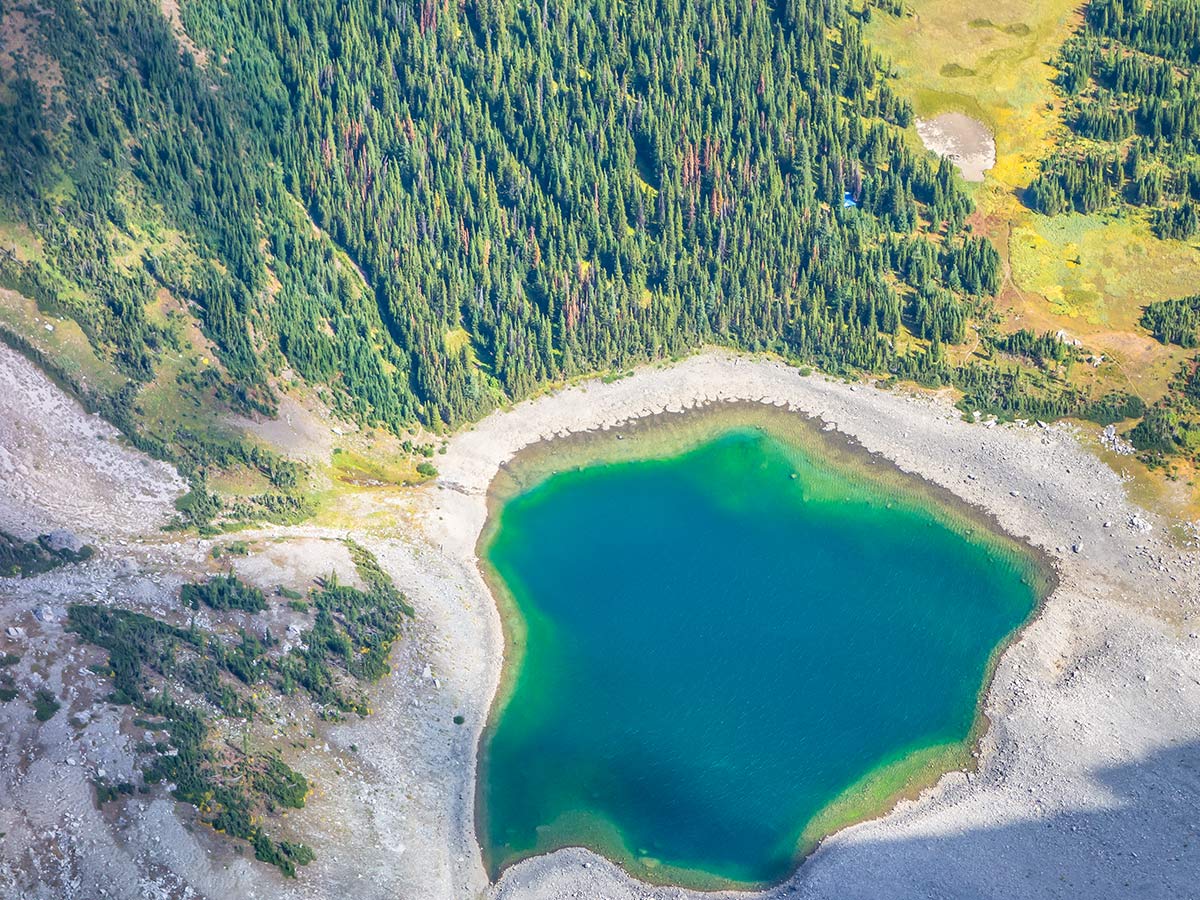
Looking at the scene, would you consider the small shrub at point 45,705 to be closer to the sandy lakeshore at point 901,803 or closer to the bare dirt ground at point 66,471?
the sandy lakeshore at point 901,803

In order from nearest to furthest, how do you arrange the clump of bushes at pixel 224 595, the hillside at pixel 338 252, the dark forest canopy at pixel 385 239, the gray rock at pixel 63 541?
1. the clump of bushes at pixel 224 595
2. the gray rock at pixel 63 541
3. the hillside at pixel 338 252
4. the dark forest canopy at pixel 385 239

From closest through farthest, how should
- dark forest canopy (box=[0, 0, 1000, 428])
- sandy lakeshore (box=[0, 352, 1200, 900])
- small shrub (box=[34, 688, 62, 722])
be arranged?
1. sandy lakeshore (box=[0, 352, 1200, 900])
2. small shrub (box=[34, 688, 62, 722])
3. dark forest canopy (box=[0, 0, 1000, 428])

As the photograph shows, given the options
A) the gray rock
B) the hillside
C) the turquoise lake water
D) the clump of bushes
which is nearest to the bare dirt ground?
the gray rock

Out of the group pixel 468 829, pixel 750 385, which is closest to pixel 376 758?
pixel 468 829

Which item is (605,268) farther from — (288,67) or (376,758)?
(376,758)

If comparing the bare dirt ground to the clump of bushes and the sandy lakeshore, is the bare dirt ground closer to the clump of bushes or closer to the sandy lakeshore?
the sandy lakeshore

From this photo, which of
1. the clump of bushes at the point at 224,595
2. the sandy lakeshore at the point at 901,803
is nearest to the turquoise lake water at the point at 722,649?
the sandy lakeshore at the point at 901,803

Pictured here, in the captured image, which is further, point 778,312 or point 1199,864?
point 778,312
